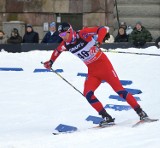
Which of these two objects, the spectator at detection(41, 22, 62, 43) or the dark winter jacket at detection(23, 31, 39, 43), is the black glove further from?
the dark winter jacket at detection(23, 31, 39, 43)

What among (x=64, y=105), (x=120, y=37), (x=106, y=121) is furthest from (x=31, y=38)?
(x=106, y=121)

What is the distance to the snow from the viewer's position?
5949 mm

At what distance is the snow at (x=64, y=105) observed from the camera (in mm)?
5949

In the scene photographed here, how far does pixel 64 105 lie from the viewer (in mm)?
9680

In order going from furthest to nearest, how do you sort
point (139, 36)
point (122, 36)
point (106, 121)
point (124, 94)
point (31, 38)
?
point (31, 38) → point (122, 36) → point (139, 36) → point (106, 121) → point (124, 94)

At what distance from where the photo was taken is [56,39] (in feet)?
51.1

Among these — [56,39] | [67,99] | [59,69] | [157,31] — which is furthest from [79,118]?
[157,31]

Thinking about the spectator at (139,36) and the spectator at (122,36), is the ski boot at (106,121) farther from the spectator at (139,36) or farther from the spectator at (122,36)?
the spectator at (122,36)

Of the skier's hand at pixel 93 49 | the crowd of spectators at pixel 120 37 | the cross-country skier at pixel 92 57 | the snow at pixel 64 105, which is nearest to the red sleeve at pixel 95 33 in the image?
the cross-country skier at pixel 92 57

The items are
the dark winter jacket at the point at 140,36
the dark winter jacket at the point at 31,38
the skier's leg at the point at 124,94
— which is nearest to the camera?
the skier's leg at the point at 124,94

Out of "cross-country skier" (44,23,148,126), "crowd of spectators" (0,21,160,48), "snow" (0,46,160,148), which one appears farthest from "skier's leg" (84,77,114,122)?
"crowd of spectators" (0,21,160,48)

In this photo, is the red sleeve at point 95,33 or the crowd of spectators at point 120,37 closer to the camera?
the red sleeve at point 95,33

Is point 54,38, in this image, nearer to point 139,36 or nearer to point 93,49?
point 139,36

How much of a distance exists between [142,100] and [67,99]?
1666mm
